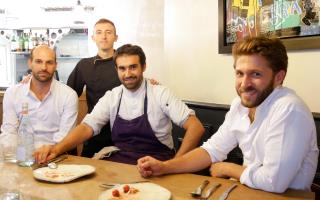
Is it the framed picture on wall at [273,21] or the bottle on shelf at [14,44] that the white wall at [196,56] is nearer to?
the framed picture on wall at [273,21]

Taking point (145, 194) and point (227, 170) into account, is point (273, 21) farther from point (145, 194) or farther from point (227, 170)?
point (145, 194)

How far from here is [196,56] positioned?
3117 millimetres

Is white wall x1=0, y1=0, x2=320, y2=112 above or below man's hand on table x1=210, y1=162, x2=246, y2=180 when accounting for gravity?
above

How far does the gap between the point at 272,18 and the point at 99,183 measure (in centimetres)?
151

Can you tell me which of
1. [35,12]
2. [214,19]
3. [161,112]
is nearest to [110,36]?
[214,19]

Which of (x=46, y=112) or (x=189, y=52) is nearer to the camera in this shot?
(x=46, y=112)

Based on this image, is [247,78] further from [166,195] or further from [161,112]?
[161,112]

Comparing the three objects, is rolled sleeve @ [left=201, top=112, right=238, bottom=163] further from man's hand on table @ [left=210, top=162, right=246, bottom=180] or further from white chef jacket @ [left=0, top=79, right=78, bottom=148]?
white chef jacket @ [left=0, top=79, right=78, bottom=148]

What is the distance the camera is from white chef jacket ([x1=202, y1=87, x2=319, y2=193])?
4.34ft

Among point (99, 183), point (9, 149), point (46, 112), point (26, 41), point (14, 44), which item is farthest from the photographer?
point (14, 44)

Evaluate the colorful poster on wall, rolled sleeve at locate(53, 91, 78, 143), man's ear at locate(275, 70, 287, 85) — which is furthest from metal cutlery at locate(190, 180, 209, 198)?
rolled sleeve at locate(53, 91, 78, 143)

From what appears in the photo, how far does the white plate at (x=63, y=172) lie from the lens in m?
1.45

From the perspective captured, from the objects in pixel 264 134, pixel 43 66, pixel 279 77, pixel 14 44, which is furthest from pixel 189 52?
pixel 14 44

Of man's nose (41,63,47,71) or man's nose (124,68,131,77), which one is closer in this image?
man's nose (124,68,131,77)
